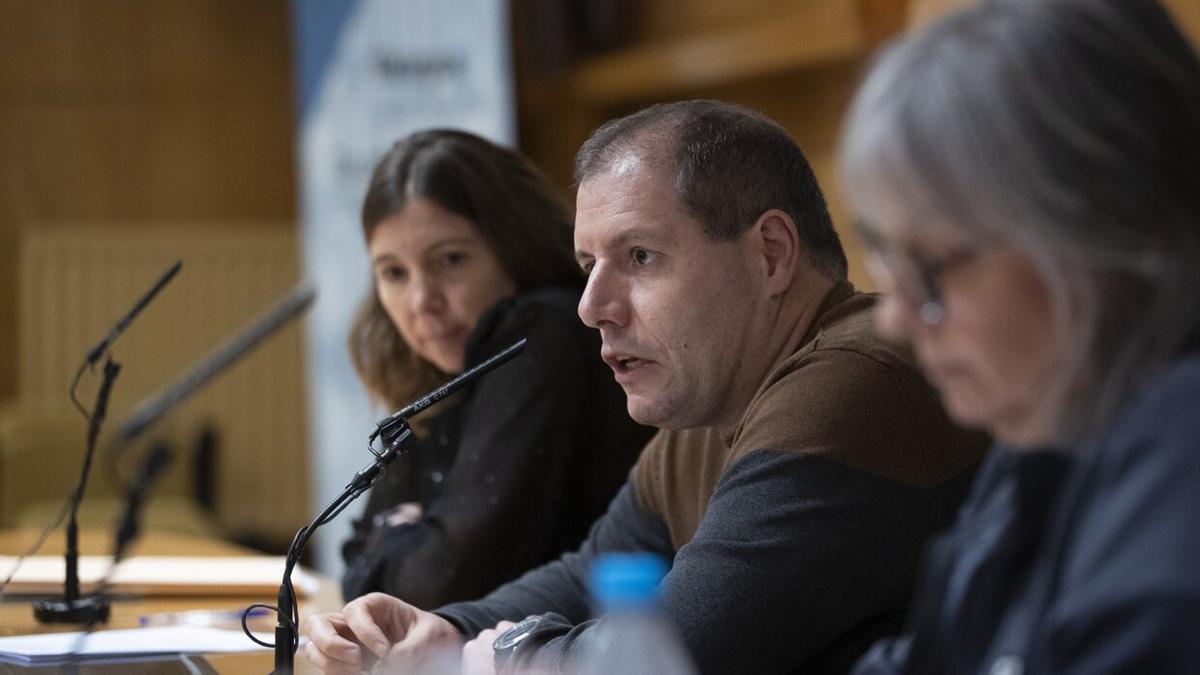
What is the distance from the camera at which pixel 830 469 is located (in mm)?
1441

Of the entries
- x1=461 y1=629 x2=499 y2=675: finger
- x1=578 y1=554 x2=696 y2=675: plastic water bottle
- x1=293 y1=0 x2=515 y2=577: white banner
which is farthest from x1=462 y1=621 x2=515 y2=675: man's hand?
x1=293 y1=0 x2=515 y2=577: white banner

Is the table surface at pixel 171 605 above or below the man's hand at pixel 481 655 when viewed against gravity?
below

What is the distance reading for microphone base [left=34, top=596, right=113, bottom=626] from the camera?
2121 millimetres

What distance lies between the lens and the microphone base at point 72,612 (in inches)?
83.5

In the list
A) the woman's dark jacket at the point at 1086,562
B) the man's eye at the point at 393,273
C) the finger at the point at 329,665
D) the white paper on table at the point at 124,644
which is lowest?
the white paper on table at the point at 124,644

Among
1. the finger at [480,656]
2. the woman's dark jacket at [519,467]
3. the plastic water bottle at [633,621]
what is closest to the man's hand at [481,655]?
the finger at [480,656]

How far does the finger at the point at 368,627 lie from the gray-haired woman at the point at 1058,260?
851mm

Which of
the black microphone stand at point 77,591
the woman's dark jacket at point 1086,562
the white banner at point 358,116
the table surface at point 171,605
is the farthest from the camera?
the white banner at point 358,116

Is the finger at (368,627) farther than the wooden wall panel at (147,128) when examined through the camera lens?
No

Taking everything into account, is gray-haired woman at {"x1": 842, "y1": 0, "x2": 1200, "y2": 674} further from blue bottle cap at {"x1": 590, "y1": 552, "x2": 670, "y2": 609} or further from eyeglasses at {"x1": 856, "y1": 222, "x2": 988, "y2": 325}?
blue bottle cap at {"x1": 590, "y1": 552, "x2": 670, "y2": 609}

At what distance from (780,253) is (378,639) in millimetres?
615

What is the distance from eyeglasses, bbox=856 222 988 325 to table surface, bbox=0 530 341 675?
99 centimetres

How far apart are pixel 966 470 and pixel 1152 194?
65 centimetres

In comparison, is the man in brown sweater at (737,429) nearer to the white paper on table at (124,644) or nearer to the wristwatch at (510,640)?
the wristwatch at (510,640)
